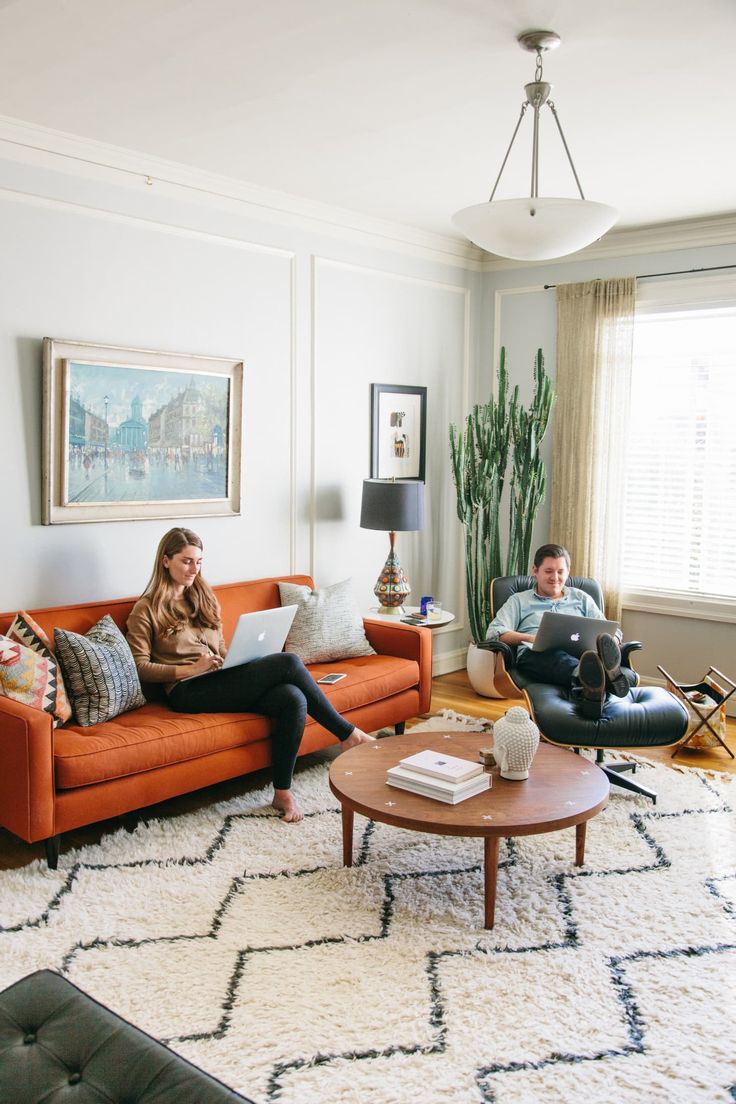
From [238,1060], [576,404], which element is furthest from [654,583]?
[238,1060]

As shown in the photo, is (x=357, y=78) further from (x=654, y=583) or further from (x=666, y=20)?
(x=654, y=583)

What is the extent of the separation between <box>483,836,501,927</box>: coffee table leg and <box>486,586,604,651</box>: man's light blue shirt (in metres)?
1.66

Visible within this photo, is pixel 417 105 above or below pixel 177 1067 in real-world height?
above

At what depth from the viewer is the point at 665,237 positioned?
495 cm

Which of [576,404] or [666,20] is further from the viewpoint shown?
[576,404]

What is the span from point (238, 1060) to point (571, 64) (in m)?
2.94

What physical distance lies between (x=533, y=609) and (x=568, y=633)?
1.41ft

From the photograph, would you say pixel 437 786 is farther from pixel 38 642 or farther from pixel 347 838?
pixel 38 642

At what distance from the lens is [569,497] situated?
5.39 m

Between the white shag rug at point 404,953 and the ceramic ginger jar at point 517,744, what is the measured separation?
1.18 feet

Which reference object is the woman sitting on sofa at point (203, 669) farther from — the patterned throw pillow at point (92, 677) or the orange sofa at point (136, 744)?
the patterned throw pillow at point (92, 677)

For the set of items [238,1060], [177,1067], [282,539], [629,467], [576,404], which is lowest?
[238,1060]

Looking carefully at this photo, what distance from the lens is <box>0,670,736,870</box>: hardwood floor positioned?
316 centimetres

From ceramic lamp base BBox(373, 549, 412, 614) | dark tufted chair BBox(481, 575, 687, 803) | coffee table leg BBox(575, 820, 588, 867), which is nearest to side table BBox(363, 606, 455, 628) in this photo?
ceramic lamp base BBox(373, 549, 412, 614)
